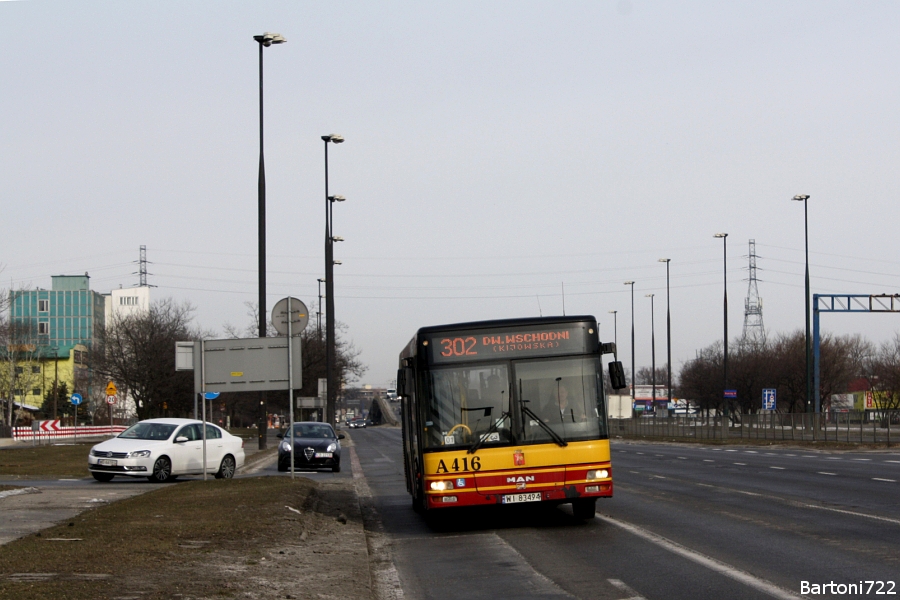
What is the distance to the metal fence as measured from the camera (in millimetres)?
47906

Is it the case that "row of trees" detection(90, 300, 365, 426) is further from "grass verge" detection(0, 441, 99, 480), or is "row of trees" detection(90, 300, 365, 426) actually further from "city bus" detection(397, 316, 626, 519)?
"city bus" detection(397, 316, 626, 519)

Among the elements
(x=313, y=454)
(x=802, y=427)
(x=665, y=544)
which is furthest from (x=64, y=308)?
(x=665, y=544)

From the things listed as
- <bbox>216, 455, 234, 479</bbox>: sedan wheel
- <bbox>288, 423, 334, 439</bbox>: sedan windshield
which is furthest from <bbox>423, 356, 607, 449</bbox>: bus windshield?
<bbox>288, 423, 334, 439</bbox>: sedan windshield

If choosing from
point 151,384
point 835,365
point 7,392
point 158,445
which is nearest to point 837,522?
point 158,445

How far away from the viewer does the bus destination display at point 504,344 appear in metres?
14.2

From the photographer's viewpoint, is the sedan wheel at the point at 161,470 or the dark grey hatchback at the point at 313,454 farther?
the dark grey hatchback at the point at 313,454

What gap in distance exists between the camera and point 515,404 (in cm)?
1395

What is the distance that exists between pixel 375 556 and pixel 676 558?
3295 millimetres

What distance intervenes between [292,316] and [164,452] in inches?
224

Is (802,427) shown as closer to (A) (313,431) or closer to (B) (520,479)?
(A) (313,431)

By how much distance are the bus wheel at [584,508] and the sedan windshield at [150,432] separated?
13.0 meters

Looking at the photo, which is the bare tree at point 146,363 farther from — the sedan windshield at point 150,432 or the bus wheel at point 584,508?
the bus wheel at point 584,508

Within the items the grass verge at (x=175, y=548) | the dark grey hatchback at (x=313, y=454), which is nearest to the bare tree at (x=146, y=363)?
the dark grey hatchback at (x=313, y=454)

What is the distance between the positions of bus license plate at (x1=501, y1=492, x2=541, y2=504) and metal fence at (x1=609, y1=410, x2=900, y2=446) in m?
35.1
